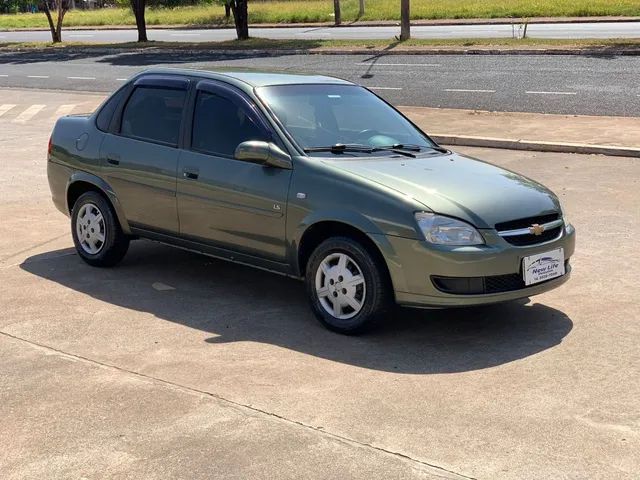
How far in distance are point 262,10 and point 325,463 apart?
50.9 metres

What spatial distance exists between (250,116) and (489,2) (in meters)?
40.7

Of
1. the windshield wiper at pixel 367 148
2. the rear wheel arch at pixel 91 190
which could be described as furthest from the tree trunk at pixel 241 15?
the windshield wiper at pixel 367 148

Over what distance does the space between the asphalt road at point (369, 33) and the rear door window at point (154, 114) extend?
22338mm

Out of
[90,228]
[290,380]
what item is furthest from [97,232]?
[290,380]

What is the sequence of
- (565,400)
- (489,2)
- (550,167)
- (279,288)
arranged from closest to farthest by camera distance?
(565,400) < (279,288) < (550,167) < (489,2)

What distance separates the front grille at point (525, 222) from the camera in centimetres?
600

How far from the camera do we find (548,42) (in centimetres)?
2586

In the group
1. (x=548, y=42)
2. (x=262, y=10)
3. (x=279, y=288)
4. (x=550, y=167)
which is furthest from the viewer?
(x=262, y=10)

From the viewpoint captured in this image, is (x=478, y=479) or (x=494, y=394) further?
(x=494, y=394)

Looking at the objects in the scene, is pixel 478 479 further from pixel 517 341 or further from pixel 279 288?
pixel 279 288

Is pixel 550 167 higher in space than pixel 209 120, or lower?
lower

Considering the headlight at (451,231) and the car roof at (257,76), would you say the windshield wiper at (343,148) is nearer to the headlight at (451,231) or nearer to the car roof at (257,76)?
the car roof at (257,76)

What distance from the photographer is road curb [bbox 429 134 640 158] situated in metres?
12.5

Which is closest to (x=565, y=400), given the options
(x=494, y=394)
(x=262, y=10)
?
(x=494, y=394)
